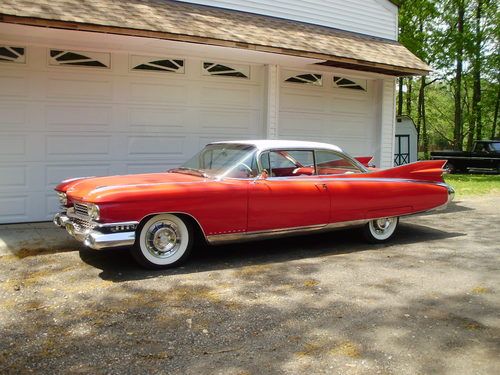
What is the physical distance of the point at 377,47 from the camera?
11.1 metres

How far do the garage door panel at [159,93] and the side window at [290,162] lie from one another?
3398mm

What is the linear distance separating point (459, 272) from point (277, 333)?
265 centimetres

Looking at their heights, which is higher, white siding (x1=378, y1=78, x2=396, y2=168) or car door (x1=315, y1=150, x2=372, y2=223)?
white siding (x1=378, y1=78, x2=396, y2=168)

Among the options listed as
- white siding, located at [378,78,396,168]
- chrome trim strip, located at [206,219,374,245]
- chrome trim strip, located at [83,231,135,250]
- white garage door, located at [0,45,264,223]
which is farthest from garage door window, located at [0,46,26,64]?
white siding, located at [378,78,396,168]

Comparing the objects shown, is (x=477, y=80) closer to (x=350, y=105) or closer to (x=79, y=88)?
(x=350, y=105)

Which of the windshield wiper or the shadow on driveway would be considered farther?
the windshield wiper

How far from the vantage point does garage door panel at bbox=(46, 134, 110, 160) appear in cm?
788

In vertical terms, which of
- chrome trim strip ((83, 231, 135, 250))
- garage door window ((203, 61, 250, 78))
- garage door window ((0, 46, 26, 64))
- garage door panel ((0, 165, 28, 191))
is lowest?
chrome trim strip ((83, 231, 135, 250))

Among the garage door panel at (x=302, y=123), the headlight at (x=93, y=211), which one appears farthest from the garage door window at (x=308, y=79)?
the headlight at (x=93, y=211)

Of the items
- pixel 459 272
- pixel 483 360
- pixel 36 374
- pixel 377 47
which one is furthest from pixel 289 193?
pixel 377 47

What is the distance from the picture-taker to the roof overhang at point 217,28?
668 centimetres

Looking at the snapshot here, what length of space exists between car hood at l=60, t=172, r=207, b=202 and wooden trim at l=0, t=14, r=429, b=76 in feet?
7.32

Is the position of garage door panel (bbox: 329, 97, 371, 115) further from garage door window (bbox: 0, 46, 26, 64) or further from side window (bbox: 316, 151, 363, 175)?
garage door window (bbox: 0, 46, 26, 64)

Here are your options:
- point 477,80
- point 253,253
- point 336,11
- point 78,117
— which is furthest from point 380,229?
point 477,80
